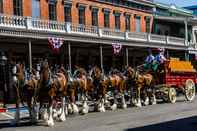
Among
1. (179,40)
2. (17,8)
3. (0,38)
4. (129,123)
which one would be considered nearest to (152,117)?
(129,123)

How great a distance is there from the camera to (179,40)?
164ft

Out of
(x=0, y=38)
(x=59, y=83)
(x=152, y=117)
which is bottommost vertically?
(x=152, y=117)

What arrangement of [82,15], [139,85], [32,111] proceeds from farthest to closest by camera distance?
[82,15] → [139,85] → [32,111]

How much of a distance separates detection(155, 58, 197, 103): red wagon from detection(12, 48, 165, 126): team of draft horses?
19.5 inches

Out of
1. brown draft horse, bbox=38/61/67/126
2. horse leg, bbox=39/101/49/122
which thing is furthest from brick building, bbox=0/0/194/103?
horse leg, bbox=39/101/49/122

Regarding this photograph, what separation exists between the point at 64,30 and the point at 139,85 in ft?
38.3

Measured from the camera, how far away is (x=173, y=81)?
2577cm

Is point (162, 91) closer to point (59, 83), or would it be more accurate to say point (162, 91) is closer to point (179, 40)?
point (59, 83)

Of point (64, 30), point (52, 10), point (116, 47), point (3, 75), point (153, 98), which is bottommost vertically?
point (153, 98)

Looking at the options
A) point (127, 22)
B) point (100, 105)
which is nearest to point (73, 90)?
point (100, 105)

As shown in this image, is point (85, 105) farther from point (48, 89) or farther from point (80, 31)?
point (80, 31)

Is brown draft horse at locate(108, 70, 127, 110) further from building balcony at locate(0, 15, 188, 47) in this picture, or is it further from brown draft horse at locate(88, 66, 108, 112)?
building balcony at locate(0, 15, 188, 47)

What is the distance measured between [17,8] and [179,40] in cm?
1835

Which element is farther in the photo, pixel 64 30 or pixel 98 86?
pixel 64 30
